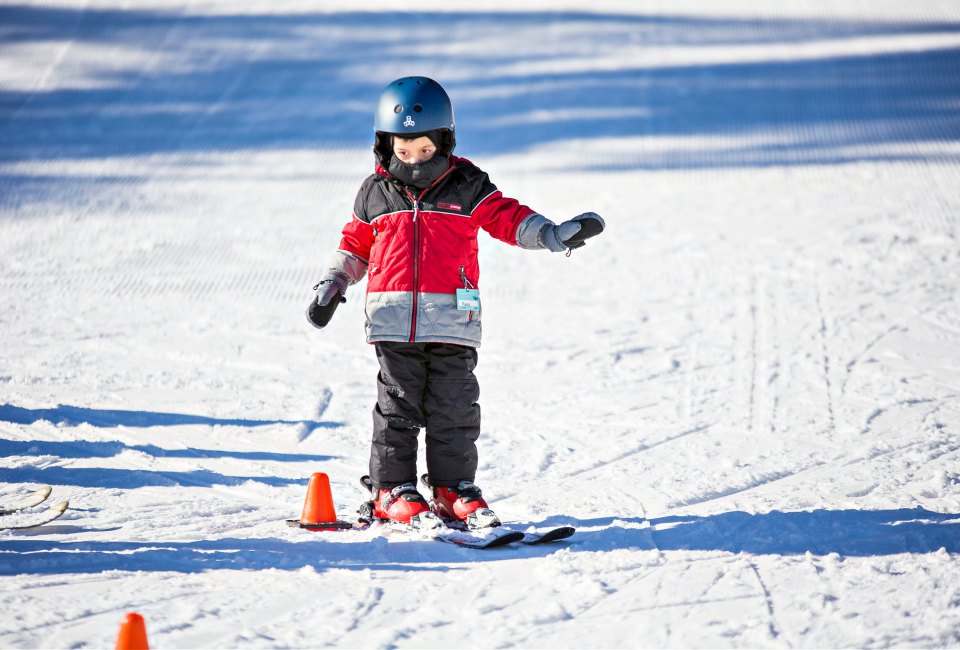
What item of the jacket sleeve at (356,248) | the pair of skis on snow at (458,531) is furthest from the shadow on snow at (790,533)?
the jacket sleeve at (356,248)

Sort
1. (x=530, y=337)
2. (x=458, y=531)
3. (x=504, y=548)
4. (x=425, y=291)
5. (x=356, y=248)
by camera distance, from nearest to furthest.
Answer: (x=504, y=548)
(x=458, y=531)
(x=425, y=291)
(x=356, y=248)
(x=530, y=337)

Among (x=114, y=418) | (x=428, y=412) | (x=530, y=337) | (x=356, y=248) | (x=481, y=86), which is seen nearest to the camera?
(x=428, y=412)

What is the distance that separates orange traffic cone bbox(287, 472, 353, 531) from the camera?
3.44m

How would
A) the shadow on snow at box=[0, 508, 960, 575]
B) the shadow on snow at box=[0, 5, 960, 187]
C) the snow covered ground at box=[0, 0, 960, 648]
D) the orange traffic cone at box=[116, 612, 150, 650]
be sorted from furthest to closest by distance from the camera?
the shadow on snow at box=[0, 5, 960, 187], the shadow on snow at box=[0, 508, 960, 575], the snow covered ground at box=[0, 0, 960, 648], the orange traffic cone at box=[116, 612, 150, 650]

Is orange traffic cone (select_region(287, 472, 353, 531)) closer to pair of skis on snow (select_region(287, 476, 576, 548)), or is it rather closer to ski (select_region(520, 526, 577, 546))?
pair of skis on snow (select_region(287, 476, 576, 548))

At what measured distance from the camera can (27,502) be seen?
3.54 metres

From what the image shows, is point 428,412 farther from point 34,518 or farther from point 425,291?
point 34,518

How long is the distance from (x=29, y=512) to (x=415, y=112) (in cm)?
194

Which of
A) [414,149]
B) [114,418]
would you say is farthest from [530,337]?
[414,149]

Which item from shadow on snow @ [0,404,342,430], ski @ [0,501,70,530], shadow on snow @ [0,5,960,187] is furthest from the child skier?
shadow on snow @ [0,5,960,187]

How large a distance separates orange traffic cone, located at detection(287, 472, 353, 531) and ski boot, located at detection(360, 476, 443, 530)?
0.14 m

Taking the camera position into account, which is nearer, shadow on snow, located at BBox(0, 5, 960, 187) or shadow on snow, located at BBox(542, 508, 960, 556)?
shadow on snow, located at BBox(542, 508, 960, 556)

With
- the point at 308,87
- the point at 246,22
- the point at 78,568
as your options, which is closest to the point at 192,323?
the point at 78,568

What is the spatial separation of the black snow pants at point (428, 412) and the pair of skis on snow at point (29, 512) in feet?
3.65
